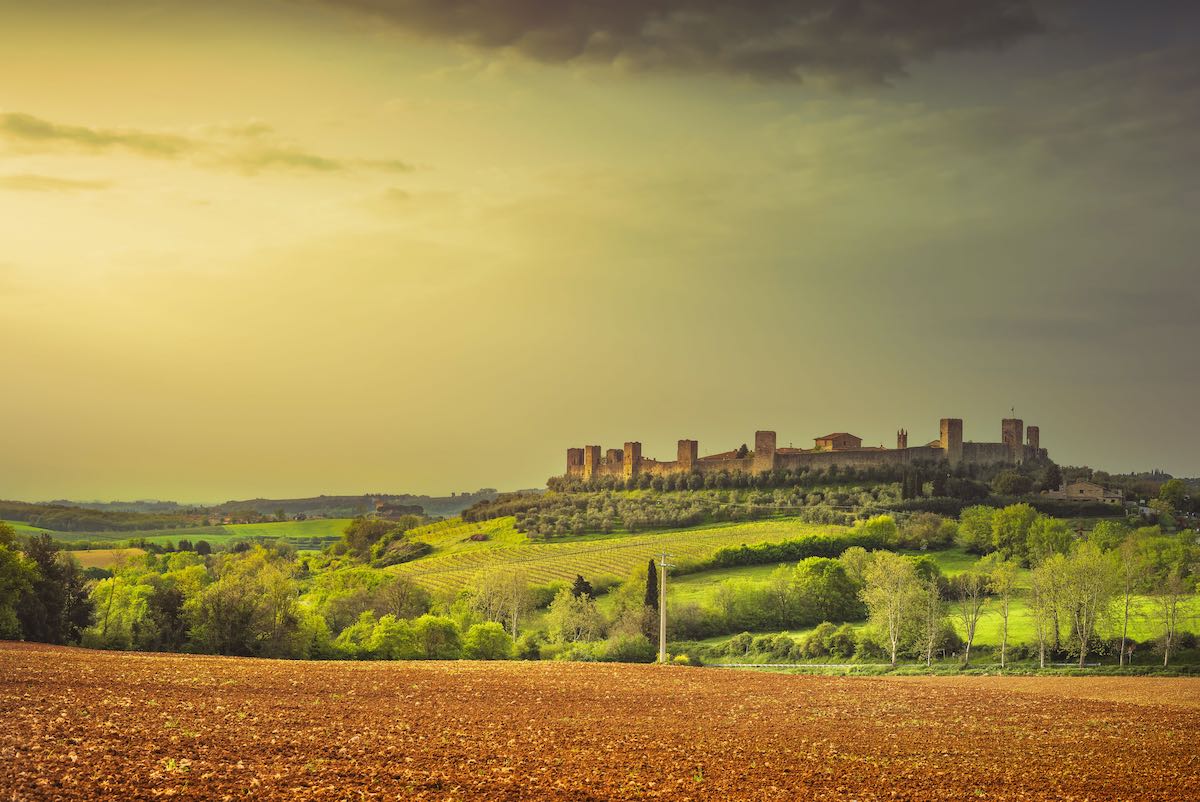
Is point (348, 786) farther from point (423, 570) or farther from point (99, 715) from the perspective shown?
point (423, 570)

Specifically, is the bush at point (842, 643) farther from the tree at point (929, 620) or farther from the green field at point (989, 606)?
the green field at point (989, 606)

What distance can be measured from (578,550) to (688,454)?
55.0 metres

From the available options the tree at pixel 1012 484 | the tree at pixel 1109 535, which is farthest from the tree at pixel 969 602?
the tree at pixel 1012 484

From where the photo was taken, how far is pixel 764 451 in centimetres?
16950

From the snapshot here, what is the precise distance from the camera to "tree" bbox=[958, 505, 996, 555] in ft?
361

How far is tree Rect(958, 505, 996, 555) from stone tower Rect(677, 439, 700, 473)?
61.2 m

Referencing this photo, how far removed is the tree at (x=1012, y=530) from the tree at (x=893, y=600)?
37.4m

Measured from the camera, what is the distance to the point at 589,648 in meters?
59.9

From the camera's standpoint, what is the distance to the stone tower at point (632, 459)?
18238cm

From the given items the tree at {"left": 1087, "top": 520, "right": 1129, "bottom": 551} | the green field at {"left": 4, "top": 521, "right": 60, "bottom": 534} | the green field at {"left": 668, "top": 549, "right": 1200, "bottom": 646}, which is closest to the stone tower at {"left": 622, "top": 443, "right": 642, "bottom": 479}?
the green field at {"left": 668, "top": 549, "right": 1200, "bottom": 646}

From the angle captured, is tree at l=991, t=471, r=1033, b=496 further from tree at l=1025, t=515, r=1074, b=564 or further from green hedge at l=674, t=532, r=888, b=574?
green hedge at l=674, t=532, r=888, b=574

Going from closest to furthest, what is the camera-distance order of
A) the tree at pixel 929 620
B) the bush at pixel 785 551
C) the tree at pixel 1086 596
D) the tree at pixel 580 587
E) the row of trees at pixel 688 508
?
the tree at pixel 1086 596 < the tree at pixel 929 620 < the tree at pixel 580 587 < the bush at pixel 785 551 < the row of trees at pixel 688 508

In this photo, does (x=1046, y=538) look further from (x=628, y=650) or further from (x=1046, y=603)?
(x=628, y=650)

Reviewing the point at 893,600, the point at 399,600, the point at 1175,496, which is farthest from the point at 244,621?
the point at 1175,496
